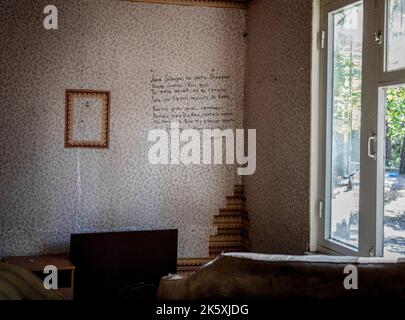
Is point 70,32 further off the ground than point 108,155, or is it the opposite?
point 70,32

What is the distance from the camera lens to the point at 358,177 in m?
2.84

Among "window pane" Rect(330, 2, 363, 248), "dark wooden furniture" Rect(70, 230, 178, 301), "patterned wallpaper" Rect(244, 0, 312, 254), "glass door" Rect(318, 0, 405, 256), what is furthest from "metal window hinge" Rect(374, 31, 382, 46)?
"dark wooden furniture" Rect(70, 230, 178, 301)

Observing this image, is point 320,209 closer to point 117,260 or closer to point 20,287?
point 117,260

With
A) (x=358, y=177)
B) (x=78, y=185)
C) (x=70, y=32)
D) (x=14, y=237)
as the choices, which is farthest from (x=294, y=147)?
(x=14, y=237)

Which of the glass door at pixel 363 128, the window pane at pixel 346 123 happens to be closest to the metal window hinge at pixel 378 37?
the glass door at pixel 363 128

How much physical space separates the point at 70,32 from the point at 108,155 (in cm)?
107

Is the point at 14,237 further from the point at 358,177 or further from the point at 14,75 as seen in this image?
the point at 358,177

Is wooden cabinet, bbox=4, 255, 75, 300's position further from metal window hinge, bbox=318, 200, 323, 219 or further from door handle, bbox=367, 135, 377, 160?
door handle, bbox=367, 135, 377, 160

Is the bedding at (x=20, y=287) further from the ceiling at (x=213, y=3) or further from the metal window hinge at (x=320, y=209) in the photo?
the ceiling at (x=213, y=3)

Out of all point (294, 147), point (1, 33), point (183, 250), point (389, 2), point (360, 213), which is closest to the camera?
point (389, 2)

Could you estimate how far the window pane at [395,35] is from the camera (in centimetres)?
245

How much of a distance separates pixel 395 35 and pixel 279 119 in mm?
1345

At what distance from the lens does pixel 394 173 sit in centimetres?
253

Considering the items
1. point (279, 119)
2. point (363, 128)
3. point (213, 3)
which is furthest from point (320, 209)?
point (213, 3)
